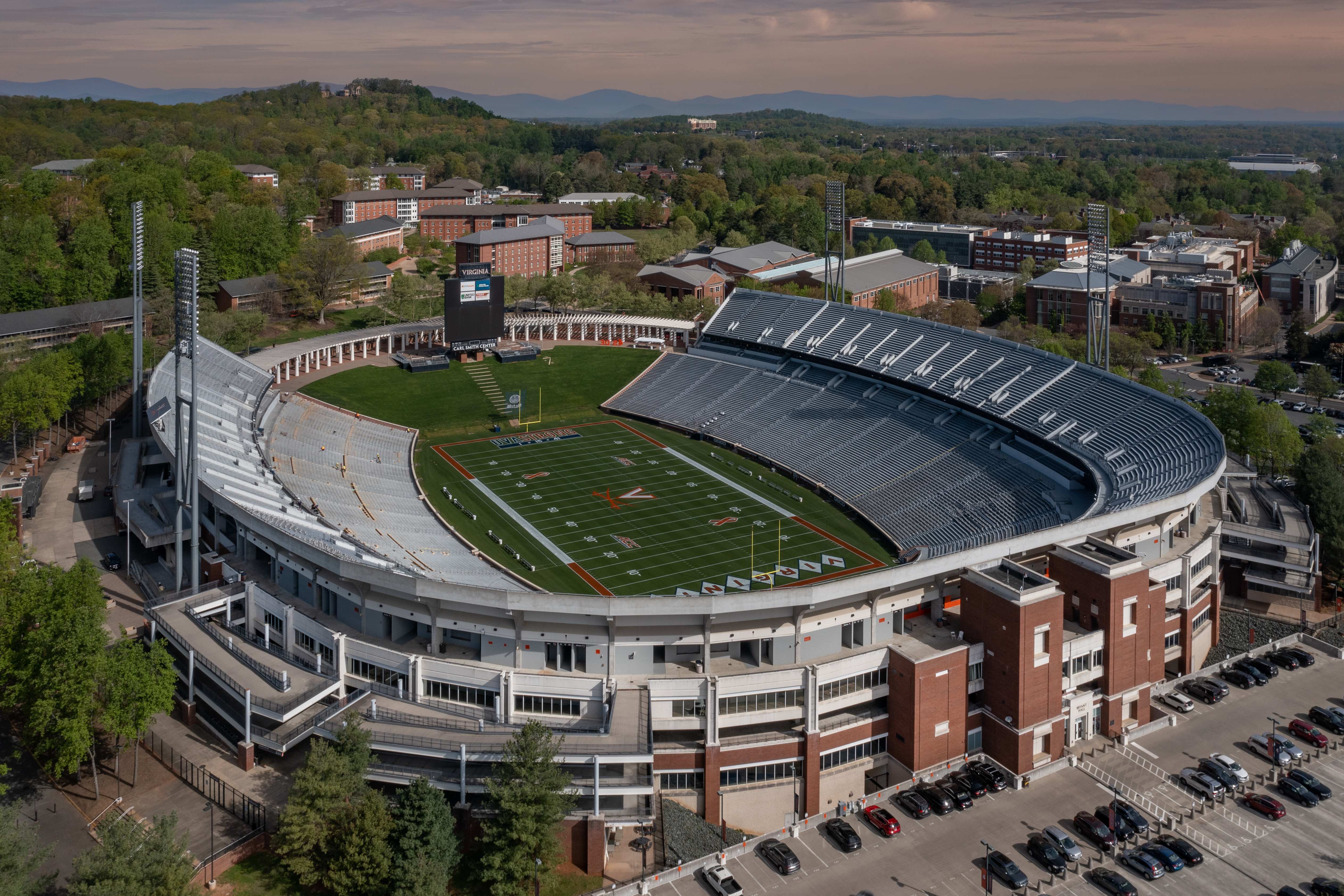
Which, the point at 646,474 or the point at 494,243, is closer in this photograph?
the point at 646,474

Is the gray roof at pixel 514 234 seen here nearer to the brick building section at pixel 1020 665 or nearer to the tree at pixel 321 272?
the tree at pixel 321 272

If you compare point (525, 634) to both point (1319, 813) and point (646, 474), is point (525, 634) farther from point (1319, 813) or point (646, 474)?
point (646, 474)

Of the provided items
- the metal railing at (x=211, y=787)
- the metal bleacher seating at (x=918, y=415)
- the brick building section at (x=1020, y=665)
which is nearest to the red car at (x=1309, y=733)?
the brick building section at (x=1020, y=665)

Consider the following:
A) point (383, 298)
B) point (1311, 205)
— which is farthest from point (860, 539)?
point (1311, 205)

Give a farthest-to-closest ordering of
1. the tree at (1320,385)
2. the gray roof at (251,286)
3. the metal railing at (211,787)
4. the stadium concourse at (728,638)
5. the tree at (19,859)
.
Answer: the gray roof at (251,286), the tree at (1320,385), the stadium concourse at (728,638), the metal railing at (211,787), the tree at (19,859)

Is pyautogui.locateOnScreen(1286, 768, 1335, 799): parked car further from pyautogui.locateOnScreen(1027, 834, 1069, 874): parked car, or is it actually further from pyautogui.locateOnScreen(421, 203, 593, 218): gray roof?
pyautogui.locateOnScreen(421, 203, 593, 218): gray roof
